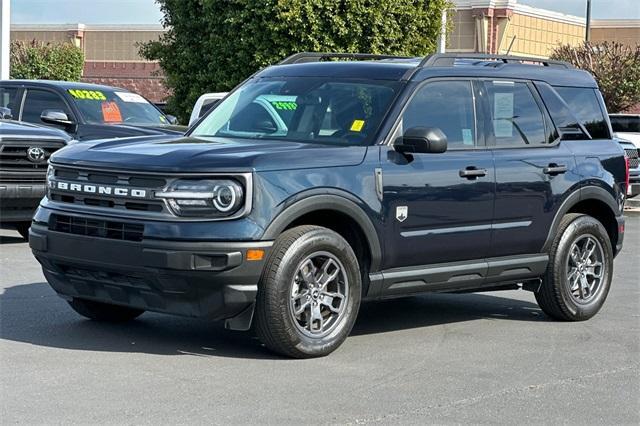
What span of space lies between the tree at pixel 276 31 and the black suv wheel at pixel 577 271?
14170 mm

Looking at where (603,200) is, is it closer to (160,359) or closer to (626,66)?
(160,359)

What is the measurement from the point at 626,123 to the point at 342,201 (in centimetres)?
1938

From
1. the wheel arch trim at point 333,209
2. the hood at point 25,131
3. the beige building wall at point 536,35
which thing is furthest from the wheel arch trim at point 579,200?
the beige building wall at point 536,35

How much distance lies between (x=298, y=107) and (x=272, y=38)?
596 inches

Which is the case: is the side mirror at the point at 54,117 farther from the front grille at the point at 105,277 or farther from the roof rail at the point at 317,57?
the front grille at the point at 105,277

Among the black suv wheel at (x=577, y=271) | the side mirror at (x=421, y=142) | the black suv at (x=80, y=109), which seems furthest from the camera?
the black suv at (x=80, y=109)

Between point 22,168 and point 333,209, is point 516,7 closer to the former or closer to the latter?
point 22,168

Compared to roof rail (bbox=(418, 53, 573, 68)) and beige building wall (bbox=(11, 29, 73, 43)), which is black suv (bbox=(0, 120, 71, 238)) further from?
beige building wall (bbox=(11, 29, 73, 43))

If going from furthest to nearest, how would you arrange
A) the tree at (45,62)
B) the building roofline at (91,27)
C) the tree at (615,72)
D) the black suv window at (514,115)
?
the building roofline at (91,27) < the tree at (45,62) < the tree at (615,72) < the black suv window at (514,115)

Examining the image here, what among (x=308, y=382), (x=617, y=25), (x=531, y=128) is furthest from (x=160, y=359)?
(x=617, y=25)

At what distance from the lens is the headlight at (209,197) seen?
7148 mm

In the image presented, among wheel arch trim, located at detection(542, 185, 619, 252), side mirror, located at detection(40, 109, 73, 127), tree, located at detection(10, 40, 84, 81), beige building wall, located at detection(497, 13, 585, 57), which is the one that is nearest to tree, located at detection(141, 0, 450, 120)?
side mirror, located at detection(40, 109, 73, 127)

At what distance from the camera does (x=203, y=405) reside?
6.24m

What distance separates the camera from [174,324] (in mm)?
8578
